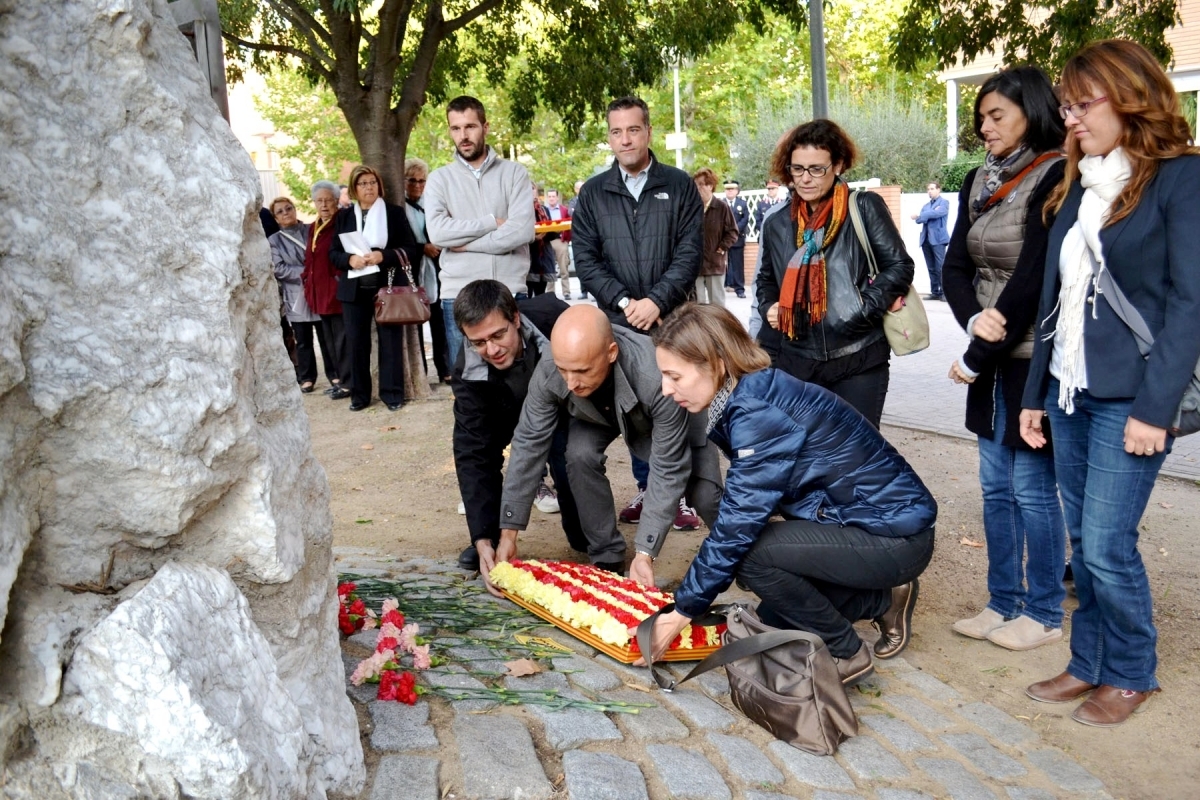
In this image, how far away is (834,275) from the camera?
4.85 metres

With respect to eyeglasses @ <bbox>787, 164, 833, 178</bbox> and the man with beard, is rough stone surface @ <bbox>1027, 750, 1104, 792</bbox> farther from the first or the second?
the man with beard

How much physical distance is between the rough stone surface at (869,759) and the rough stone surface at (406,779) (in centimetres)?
128

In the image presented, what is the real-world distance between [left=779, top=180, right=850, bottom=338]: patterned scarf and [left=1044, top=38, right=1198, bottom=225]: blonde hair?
1.53 m

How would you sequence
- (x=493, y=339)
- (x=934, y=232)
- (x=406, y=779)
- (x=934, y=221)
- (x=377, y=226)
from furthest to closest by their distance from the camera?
(x=934, y=232)
(x=934, y=221)
(x=377, y=226)
(x=493, y=339)
(x=406, y=779)

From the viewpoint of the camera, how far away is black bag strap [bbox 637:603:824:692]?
135 inches

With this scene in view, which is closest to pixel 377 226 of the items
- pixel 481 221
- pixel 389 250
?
pixel 389 250

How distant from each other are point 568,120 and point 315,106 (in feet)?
82.5

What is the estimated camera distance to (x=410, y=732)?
305cm

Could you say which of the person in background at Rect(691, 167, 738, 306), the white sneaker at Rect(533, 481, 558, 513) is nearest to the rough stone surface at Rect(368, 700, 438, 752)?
the white sneaker at Rect(533, 481, 558, 513)

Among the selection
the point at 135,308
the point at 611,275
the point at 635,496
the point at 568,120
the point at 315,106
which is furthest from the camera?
the point at 315,106

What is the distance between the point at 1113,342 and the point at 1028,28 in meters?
6.18

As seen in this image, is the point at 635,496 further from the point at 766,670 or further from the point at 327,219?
the point at 327,219

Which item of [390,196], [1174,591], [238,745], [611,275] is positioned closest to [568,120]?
[390,196]

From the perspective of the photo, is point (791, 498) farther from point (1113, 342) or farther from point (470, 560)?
point (470, 560)
